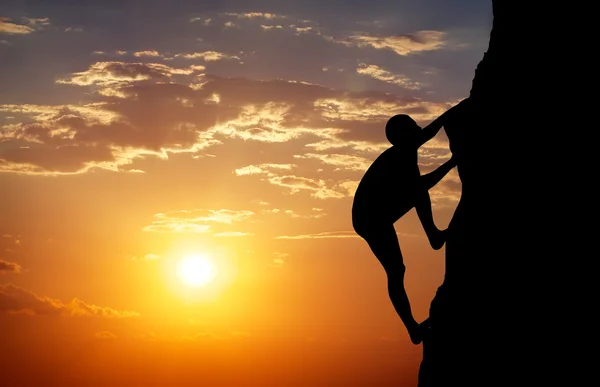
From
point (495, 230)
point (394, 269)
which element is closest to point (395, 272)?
point (394, 269)

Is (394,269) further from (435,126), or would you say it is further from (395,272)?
(435,126)

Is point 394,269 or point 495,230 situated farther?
point 394,269

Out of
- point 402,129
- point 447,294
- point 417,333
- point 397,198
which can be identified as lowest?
point 417,333

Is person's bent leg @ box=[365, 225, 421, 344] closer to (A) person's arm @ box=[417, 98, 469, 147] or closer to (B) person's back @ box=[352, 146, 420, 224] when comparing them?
(B) person's back @ box=[352, 146, 420, 224]

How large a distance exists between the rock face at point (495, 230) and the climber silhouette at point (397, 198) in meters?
0.42

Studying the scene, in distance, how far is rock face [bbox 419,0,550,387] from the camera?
9.98 metres

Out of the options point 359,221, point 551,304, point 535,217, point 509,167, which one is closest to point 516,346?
point 551,304

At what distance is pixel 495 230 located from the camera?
10.6 m

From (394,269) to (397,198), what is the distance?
118 centimetres

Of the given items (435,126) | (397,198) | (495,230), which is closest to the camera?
(495,230)

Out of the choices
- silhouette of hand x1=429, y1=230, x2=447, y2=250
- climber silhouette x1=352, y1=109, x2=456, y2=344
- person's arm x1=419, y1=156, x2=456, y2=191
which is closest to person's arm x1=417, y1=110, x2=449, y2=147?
climber silhouette x1=352, y1=109, x2=456, y2=344

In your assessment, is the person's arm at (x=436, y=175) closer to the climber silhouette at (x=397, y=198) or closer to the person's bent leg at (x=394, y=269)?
the climber silhouette at (x=397, y=198)

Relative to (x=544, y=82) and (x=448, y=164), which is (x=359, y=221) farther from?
(x=544, y=82)

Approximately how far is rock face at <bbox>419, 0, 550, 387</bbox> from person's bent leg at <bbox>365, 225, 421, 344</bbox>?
0.40 meters
